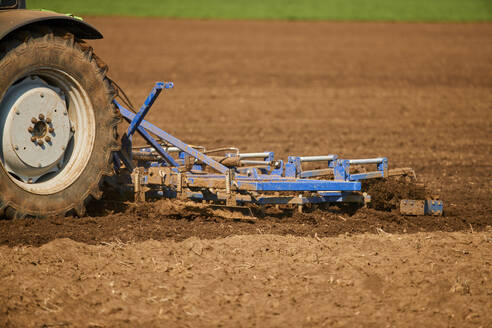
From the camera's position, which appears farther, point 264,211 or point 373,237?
point 264,211

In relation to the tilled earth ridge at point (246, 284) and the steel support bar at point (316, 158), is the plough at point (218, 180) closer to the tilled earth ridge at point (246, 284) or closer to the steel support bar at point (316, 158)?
the steel support bar at point (316, 158)

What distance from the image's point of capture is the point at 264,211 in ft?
19.1

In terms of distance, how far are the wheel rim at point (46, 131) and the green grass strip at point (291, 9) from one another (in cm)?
2442

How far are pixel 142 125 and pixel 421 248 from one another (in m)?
2.73

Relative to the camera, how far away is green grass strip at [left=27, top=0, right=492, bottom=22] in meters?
29.7

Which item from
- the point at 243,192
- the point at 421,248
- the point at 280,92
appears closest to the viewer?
the point at 421,248

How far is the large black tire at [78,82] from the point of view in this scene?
479 centimetres

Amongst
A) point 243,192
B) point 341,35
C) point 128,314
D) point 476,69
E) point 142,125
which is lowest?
point 128,314

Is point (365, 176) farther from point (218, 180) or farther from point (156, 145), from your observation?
point (156, 145)

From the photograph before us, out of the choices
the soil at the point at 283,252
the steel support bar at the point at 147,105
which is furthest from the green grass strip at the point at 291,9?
the steel support bar at the point at 147,105

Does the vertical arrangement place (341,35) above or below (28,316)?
above

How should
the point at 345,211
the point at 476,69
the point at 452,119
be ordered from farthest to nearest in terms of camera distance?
the point at 476,69 → the point at 452,119 → the point at 345,211

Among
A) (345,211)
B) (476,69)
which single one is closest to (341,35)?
(476,69)

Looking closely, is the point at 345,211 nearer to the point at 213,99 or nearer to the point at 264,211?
the point at 264,211
